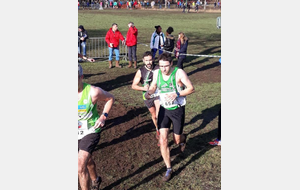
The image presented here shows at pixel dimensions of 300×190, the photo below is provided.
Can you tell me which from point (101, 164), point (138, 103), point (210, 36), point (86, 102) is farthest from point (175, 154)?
point (210, 36)

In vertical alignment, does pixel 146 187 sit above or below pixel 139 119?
below

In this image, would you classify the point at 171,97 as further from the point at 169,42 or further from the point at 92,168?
the point at 169,42

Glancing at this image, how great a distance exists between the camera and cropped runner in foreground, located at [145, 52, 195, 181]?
5922mm

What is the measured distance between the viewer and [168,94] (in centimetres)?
599

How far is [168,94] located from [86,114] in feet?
5.25

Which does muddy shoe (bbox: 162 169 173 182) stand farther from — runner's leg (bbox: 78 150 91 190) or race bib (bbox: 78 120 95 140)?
race bib (bbox: 78 120 95 140)

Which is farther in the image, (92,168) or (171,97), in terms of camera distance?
(171,97)

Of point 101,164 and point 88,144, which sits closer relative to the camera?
point 88,144

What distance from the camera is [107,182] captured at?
19.8ft

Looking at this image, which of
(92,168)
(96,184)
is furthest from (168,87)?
(96,184)

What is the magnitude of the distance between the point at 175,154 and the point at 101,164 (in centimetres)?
153

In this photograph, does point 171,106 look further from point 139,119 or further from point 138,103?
point 138,103

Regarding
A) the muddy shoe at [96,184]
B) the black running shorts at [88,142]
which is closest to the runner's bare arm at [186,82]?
the black running shorts at [88,142]

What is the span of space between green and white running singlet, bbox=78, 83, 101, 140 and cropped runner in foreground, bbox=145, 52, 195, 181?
1.38m
